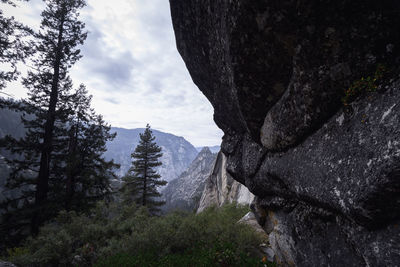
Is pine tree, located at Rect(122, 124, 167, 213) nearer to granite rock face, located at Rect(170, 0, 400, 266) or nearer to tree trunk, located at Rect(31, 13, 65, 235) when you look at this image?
tree trunk, located at Rect(31, 13, 65, 235)

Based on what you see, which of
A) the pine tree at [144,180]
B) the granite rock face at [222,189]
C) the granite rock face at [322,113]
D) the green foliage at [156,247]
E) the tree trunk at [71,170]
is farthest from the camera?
the pine tree at [144,180]

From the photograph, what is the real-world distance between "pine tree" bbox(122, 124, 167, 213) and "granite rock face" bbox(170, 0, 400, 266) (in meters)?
18.2

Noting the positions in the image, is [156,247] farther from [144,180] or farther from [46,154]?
[144,180]

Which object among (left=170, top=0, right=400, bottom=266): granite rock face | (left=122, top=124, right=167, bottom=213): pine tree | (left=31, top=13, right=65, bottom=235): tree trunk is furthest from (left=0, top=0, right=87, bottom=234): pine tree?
(left=170, top=0, right=400, bottom=266): granite rock face

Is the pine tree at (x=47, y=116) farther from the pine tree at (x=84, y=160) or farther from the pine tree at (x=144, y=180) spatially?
the pine tree at (x=144, y=180)

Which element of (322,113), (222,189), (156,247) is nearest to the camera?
(322,113)

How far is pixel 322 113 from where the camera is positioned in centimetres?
288

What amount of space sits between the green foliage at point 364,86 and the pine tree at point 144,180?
19783mm

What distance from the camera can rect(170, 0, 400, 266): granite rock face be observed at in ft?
6.75

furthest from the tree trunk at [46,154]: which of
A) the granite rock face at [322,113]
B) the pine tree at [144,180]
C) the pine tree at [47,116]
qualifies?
the granite rock face at [322,113]

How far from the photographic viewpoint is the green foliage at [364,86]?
222 cm

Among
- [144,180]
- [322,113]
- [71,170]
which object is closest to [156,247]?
[322,113]

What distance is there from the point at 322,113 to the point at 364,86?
62cm

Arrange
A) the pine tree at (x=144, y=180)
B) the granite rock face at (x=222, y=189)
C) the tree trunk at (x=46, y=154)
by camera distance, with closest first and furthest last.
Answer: the tree trunk at (x=46, y=154) → the granite rock face at (x=222, y=189) → the pine tree at (x=144, y=180)
